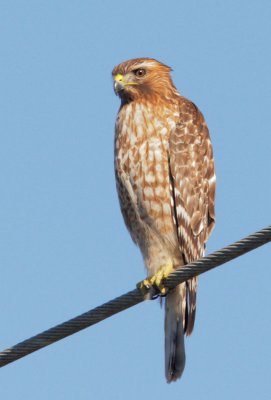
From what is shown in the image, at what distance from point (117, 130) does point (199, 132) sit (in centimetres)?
63

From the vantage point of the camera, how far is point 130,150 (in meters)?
6.85

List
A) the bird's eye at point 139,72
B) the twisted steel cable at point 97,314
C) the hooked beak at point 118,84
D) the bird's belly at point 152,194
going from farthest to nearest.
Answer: the bird's eye at point 139,72 < the hooked beak at point 118,84 < the bird's belly at point 152,194 < the twisted steel cable at point 97,314

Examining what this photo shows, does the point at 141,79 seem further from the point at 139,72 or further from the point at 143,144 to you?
the point at 143,144

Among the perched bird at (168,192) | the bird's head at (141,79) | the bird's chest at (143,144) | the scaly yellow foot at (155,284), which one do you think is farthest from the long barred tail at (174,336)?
the bird's head at (141,79)

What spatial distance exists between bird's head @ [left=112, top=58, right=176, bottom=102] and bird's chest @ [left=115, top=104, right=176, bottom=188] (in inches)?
9.5

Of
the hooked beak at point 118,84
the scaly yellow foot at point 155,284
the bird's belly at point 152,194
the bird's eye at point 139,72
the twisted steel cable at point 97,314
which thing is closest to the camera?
the twisted steel cable at point 97,314

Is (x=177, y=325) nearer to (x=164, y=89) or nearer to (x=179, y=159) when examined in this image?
(x=179, y=159)

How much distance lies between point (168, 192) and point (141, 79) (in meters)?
Result: 1.17

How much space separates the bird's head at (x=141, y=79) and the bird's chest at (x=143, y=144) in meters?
Answer: 0.24

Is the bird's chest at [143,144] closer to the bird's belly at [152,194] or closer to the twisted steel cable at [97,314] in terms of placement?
the bird's belly at [152,194]

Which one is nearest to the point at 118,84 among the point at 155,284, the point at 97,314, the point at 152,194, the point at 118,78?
the point at 118,78

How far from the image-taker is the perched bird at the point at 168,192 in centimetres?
678

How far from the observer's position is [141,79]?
295 inches

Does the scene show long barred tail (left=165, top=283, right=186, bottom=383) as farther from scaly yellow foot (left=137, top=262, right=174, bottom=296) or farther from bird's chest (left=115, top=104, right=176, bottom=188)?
bird's chest (left=115, top=104, right=176, bottom=188)
